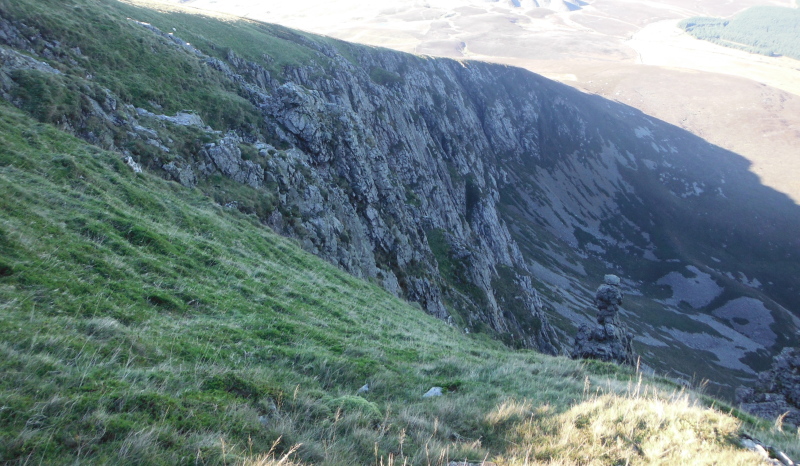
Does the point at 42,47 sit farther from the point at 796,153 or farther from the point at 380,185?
the point at 796,153

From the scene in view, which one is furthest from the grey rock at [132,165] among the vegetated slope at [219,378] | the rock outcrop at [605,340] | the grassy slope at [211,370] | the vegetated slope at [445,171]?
the rock outcrop at [605,340]

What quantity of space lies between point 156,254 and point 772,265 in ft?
586

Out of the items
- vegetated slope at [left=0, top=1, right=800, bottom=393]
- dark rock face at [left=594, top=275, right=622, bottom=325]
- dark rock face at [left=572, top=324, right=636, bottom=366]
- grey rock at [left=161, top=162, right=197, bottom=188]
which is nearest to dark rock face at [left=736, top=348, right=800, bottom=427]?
dark rock face at [left=572, top=324, right=636, bottom=366]

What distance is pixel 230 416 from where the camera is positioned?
6.21 metres

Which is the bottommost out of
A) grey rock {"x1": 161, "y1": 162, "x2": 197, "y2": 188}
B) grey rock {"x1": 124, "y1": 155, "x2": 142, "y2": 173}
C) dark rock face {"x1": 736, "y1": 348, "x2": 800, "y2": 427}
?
dark rock face {"x1": 736, "y1": 348, "x2": 800, "y2": 427}

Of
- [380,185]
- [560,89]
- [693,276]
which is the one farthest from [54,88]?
[560,89]

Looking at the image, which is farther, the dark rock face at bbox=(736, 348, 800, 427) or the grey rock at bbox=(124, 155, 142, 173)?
the dark rock face at bbox=(736, 348, 800, 427)

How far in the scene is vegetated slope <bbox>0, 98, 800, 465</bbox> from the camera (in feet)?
17.5

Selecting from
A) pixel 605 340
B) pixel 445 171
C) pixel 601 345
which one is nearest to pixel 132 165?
pixel 601 345

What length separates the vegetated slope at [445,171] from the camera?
97.2 ft

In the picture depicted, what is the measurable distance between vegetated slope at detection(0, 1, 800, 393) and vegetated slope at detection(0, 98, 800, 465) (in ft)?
44.9

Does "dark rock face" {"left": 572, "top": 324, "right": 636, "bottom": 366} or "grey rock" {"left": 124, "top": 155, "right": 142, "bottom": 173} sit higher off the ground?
"grey rock" {"left": 124, "top": 155, "right": 142, "bottom": 173}

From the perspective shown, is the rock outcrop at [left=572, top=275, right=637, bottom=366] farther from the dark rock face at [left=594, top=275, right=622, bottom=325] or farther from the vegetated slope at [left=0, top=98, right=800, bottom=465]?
the vegetated slope at [left=0, top=98, right=800, bottom=465]

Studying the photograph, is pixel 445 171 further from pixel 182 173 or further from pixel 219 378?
pixel 219 378
